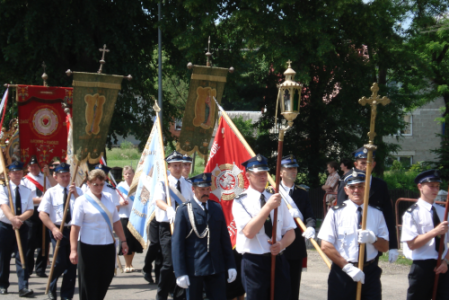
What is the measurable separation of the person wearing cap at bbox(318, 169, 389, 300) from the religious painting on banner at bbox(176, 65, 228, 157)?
4.08m

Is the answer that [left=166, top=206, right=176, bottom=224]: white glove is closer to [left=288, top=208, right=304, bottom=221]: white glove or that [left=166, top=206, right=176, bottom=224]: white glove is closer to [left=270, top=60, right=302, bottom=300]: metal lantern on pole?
[left=288, top=208, right=304, bottom=221]: white glove

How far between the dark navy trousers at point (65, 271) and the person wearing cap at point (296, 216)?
3.13 meters

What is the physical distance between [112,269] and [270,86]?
12.3 meters

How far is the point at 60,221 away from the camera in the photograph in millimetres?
8438

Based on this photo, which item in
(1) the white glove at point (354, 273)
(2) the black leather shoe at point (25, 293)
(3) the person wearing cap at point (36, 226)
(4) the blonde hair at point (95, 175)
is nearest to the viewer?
(1) the white glove at point (354, 273)

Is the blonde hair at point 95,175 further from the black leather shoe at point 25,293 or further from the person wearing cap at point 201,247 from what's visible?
the black leather shoe at point 25,293

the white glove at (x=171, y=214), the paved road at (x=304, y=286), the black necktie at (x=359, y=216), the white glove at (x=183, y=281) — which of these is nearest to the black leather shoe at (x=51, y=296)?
the paved road at (x=304, y=286)

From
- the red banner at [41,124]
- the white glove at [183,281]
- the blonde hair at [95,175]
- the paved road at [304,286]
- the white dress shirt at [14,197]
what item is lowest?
the paved road at [304,286]

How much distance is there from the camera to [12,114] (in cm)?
1723

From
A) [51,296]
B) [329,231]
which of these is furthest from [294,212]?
[51,296]

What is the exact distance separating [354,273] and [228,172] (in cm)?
308

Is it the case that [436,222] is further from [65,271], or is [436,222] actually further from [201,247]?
[65,271]

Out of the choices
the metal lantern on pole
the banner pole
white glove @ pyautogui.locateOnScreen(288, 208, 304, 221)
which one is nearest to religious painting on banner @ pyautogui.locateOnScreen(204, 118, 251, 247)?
the banner pole

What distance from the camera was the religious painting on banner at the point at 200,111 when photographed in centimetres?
905
